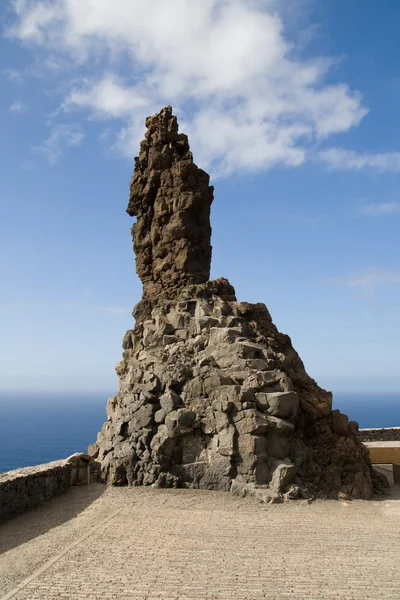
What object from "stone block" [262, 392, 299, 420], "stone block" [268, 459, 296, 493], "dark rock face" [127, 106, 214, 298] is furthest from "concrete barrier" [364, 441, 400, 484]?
"dark rock face" [127, 106, 214, 298]

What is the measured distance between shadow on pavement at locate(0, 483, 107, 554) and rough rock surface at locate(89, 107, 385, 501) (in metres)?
1.03

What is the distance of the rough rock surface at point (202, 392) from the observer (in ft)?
44.6

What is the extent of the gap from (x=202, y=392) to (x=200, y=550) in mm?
5855

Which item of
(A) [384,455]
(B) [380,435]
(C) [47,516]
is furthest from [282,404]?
(B) [380,435]

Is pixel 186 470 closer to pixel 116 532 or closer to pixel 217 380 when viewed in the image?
pixel 217 380

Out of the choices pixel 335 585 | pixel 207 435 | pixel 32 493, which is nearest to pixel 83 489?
pixel 32 493

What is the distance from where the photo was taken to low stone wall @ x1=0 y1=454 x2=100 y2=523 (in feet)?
38.0

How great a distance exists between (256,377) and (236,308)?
2964 millimetres

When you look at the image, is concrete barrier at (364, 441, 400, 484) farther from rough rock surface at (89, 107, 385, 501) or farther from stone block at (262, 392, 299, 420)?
stone block at (262, 392, 299, 420)

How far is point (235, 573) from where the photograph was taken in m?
8.08

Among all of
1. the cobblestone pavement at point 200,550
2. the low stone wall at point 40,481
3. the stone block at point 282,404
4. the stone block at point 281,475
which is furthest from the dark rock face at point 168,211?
the cobblestone pavement at point 200,550

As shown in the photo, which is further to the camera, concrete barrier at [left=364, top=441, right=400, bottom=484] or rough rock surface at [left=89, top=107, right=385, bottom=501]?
concrete barrier at [left=364, top=441, right=400, bottom=484]

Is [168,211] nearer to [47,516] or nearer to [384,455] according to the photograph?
[47,516]

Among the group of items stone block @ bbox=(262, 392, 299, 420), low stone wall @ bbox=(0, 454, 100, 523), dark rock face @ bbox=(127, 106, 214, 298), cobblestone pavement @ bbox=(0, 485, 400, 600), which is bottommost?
cobblestone pavement @ bbox=(0, 485, 400, 600)
